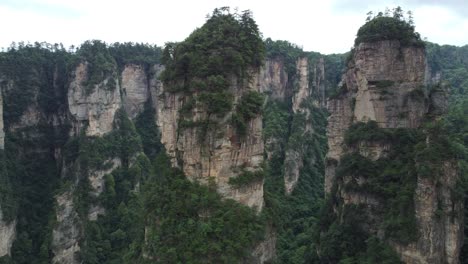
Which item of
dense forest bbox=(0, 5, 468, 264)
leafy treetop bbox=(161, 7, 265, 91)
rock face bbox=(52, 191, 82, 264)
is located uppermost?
leafy treetop bbox=(161, 7, 265, 91)

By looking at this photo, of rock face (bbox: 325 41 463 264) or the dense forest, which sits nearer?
the dense forest

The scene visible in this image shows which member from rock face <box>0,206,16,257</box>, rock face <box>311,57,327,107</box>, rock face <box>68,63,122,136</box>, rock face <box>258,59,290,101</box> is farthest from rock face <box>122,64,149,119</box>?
rock face <box>0,206,16,257</box>

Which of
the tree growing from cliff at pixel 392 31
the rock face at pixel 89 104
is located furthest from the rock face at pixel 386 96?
the rock face at pixel 89 104

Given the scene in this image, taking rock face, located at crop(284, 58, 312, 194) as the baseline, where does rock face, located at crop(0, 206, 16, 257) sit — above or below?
below

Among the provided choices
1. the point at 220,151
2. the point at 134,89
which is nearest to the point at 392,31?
the point at 220,151

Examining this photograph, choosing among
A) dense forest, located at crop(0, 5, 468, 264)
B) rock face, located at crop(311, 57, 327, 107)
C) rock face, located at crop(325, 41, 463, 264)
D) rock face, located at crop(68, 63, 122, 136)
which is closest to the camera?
dense forest, located at crop(0, 5, 468, 264)

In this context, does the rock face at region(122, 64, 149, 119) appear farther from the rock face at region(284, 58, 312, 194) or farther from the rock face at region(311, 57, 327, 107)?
the rock face at region(311, 57, 327, 107)

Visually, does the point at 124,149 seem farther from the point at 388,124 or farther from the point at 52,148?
the point at 388,124

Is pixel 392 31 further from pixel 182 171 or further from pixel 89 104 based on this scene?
pixel 89 104

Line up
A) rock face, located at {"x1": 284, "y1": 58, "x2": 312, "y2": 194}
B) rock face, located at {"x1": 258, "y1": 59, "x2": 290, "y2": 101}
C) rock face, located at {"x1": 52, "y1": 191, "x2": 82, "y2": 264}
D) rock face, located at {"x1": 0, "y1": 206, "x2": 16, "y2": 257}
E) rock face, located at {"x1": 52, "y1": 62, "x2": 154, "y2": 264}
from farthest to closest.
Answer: rock face, located at {"x1": 258, "y1": 59, "x2": 290, "y2": 101} < rock face, located at {"x1": 284, "y1": 58, "x2": 312, "y2": 194} < rock face, located at {"x1": 52, "y1": 62, "x2": 154, "y2": 264} < rock face, located at {"x1": 52, "y1": 191, "x2": 82, "y2": 264} < rock face, located at {"x1": 0, "y1": 206, "x2": 16, "y2": 257}
